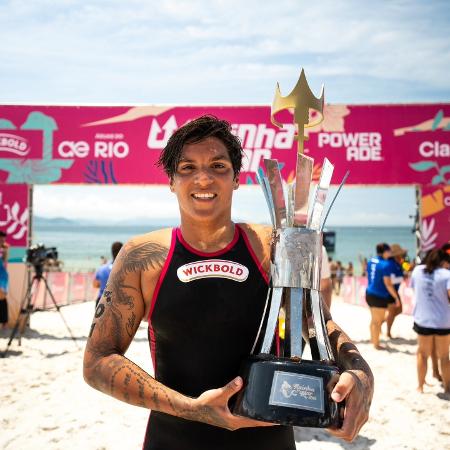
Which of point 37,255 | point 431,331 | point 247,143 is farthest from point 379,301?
point 37,255

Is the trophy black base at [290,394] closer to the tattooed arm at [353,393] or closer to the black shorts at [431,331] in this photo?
the tattooed arm at [353,393]

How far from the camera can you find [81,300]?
14539 mm

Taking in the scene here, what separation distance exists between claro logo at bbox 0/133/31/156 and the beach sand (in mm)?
3659

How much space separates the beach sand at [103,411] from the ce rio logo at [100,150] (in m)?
3.57

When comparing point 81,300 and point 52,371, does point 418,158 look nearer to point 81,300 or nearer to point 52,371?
point 52,371

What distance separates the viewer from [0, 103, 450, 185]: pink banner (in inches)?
351

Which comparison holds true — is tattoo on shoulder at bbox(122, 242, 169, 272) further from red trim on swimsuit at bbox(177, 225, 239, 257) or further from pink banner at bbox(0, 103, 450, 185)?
pink banner at bbox(0, 103, 450, 185)

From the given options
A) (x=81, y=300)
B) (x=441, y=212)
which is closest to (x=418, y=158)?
(x=441, y=212)

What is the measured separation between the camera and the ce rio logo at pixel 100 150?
916 centimetres

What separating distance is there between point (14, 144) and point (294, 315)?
29.8ft

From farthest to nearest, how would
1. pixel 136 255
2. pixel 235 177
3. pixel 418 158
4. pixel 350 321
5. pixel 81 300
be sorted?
1. pixel 81 300
2. pixel 350 321
3. pixel 418 158
4. pixel 235 177
5. pixel 136 255

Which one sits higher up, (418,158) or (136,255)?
(418,158)

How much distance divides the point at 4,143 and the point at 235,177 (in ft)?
28.8

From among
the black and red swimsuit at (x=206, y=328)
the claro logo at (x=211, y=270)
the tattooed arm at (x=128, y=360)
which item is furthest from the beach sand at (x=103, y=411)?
the claro logo at (x=211, y=270)
